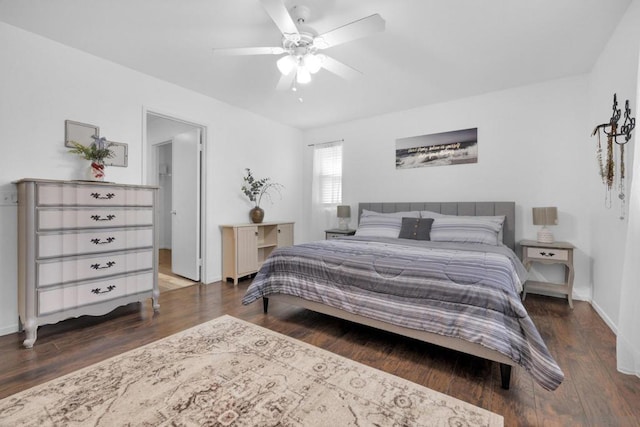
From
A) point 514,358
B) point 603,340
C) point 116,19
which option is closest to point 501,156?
point 603,340

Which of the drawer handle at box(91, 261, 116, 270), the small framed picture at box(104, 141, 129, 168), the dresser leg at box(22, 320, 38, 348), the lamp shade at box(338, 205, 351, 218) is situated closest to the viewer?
the dresser leg at box(22, 320, 38, 348)

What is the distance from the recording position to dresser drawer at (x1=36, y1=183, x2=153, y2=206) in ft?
7.13

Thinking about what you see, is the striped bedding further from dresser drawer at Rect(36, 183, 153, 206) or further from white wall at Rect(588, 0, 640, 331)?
dresser drawer at Rect(36, 183, 153, 206)

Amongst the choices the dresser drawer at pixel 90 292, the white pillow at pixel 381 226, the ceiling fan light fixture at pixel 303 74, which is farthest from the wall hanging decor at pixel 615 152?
the dresser drawer at pixel 90 292

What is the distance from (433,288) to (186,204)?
3574mm

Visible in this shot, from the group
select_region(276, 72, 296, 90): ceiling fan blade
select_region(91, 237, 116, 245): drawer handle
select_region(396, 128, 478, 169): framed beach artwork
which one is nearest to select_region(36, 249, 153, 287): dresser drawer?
select_region(91, 237, 116, 245): drawer handle

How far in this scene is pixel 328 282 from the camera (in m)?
2.36

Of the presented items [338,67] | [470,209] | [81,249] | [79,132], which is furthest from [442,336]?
[79,132]

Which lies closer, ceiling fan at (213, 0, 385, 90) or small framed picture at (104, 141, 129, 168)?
ceiling fan at (213, 0, 385, 90)

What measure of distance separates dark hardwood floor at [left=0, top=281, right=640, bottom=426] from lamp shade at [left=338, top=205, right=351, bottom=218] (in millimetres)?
2036

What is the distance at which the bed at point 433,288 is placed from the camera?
1.59 m

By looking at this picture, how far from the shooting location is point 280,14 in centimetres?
181

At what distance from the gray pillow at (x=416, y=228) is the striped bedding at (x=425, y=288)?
52 centimetres

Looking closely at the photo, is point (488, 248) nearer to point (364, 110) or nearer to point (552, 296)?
point (552, 296)
